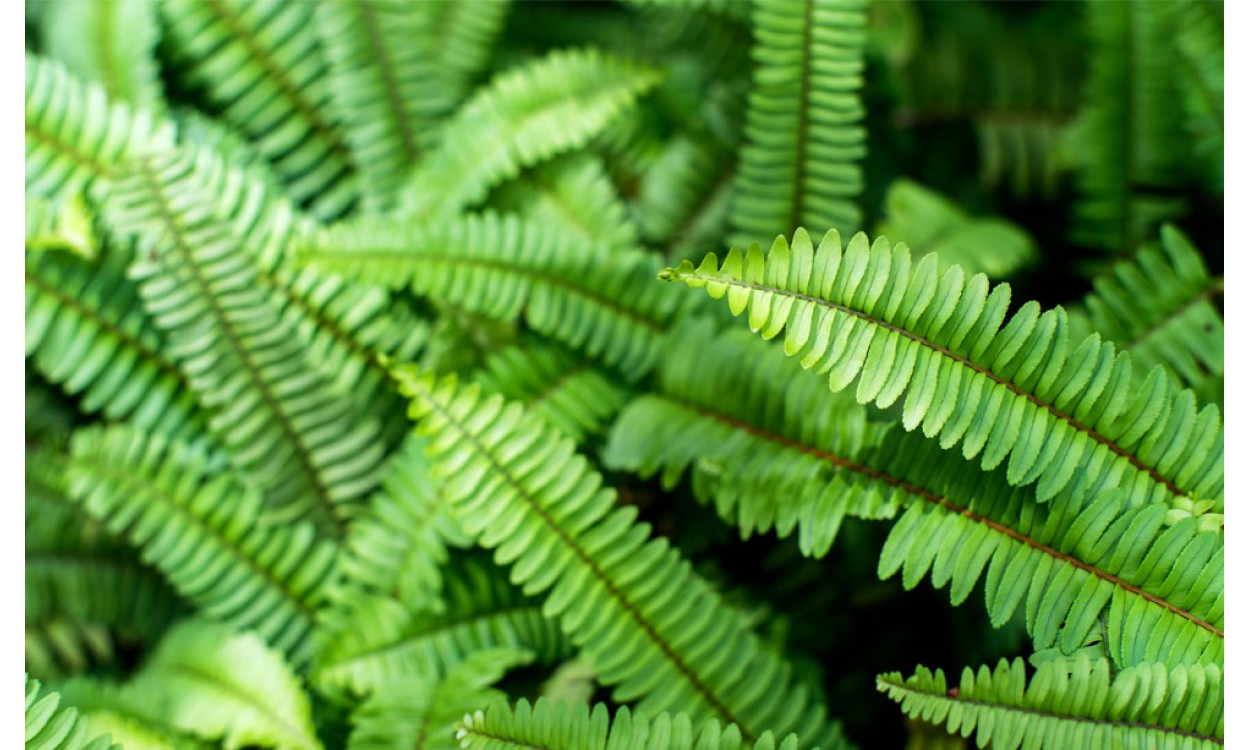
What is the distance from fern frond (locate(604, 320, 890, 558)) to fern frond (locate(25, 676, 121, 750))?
92 centimetres

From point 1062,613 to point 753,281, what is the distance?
2.18 feet

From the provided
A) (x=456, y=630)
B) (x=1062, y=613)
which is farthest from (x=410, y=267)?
(x=1062, y=613)

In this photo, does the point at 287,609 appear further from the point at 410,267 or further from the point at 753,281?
the point at 753,281

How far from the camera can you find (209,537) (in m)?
1.80

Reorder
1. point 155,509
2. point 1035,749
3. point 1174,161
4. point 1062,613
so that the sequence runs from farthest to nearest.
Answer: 1. point 1174,161
2. point 155,509
3. point 1062,613
4. point 1035,749

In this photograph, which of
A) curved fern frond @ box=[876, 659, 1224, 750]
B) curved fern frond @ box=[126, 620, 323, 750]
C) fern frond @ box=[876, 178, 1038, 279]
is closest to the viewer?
curved fern frond @ box=[876, 659, 1224, 750]

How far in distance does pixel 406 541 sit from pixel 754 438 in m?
0.67

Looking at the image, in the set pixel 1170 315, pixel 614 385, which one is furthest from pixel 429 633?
pixel 1170 315

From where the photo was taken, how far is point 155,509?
1.79 m

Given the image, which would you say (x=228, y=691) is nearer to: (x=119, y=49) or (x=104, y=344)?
(x=104, y=344)

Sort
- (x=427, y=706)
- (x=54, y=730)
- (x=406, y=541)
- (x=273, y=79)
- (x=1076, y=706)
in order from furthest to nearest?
(x=273, y=79) → (x=406, y=541) → (x=427, y=706) → (x=54, y=730) → (x=1076, y=706)

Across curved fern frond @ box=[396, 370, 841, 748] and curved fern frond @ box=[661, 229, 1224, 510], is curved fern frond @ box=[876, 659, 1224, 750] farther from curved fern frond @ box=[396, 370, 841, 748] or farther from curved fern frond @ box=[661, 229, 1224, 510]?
curved fern frond @ box=[396, 370, 841, 748]

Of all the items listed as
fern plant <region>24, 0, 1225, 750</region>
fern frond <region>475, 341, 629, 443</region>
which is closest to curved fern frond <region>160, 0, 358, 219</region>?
fern plant <region>24, 0, 1225, 750</region>

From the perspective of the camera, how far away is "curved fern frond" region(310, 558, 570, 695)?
1.68 meters
